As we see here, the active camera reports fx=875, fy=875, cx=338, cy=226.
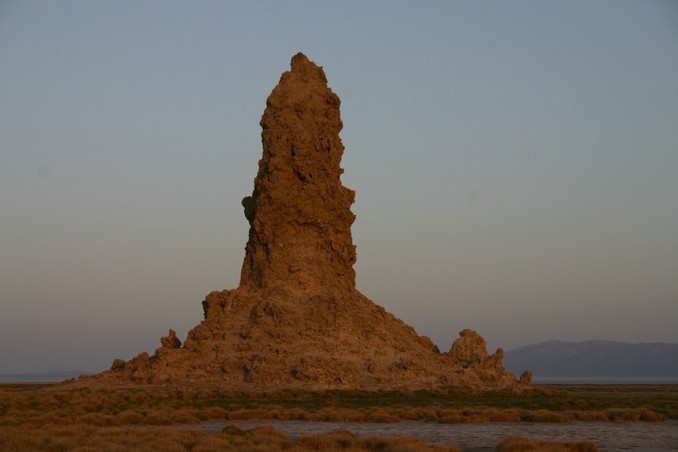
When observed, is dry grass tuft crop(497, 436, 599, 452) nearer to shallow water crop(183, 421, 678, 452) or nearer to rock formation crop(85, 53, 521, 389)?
shallow water crop(183, 421, 678, 452)

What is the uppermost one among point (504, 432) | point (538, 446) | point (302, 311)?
point (302, 311)

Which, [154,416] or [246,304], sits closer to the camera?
[154,416]

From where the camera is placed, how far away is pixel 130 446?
71.9ft

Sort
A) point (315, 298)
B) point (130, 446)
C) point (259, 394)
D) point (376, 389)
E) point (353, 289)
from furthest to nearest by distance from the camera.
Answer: point (353, 289), point (315, 298), point (376, 389), point (259, 394), point (130, 446)

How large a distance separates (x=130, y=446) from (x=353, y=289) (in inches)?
1451

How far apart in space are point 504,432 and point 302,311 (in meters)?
25.7

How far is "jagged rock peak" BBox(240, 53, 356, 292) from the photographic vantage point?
55781 millimetres

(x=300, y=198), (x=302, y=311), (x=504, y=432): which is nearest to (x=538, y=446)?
(x=504, y=432)

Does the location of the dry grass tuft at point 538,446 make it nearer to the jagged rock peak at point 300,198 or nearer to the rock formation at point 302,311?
the rock formation at point 302,311

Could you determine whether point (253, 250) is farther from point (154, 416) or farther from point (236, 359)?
point (154, 416)

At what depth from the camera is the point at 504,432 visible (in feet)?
94.5

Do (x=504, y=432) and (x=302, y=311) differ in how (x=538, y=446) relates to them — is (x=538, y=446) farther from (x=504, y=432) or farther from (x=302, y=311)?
(x=302, y=311)

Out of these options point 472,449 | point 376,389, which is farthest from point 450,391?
point 472,449

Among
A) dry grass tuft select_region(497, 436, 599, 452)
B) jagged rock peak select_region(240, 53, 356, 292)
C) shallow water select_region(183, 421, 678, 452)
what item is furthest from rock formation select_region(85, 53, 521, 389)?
dry grass tuft select_region(497, 436, 599, 452)
